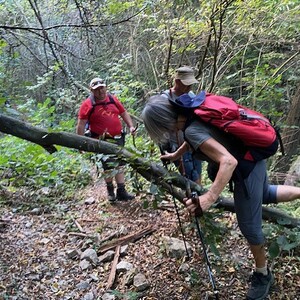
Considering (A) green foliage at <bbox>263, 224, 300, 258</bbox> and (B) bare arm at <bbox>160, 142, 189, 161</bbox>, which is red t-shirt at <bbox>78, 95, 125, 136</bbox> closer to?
(B) bare arm at <bbox>160, 142, 189, 161</bbox>

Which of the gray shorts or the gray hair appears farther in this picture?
the gray shorts

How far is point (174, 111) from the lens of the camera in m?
2.45

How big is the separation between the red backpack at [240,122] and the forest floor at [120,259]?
739mm

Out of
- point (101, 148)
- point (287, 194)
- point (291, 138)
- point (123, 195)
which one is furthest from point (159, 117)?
point (291, 138)

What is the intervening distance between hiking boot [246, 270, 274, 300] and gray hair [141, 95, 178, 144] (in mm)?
1399

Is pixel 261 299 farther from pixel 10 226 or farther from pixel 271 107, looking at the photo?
pixel 271 107

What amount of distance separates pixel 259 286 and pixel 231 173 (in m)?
1.13

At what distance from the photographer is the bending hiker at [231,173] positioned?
7.58ft

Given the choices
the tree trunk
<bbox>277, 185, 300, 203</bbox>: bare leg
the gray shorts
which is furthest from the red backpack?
the tree trunk

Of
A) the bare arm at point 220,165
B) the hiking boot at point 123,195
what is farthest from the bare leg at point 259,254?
the hiking boot at point 123,195

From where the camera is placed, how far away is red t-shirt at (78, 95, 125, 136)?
4.89 m

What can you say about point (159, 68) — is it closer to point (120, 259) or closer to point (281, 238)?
point (120, 259)

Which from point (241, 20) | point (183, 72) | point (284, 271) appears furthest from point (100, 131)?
point (241, 20)

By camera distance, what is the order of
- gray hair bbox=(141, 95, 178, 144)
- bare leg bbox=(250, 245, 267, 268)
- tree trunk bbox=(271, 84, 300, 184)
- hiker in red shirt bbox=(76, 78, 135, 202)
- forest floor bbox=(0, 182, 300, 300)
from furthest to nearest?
tree trunk bbox=(271, 84, 300, 184), hiker in red shirt bbox=(76, 78, 135, 202), forest floor bbox=(0, 182, 300, 300), bare leg bbox=(250, 245, 267, 268), gray hair bbox=(141, 95, 178, 144)
